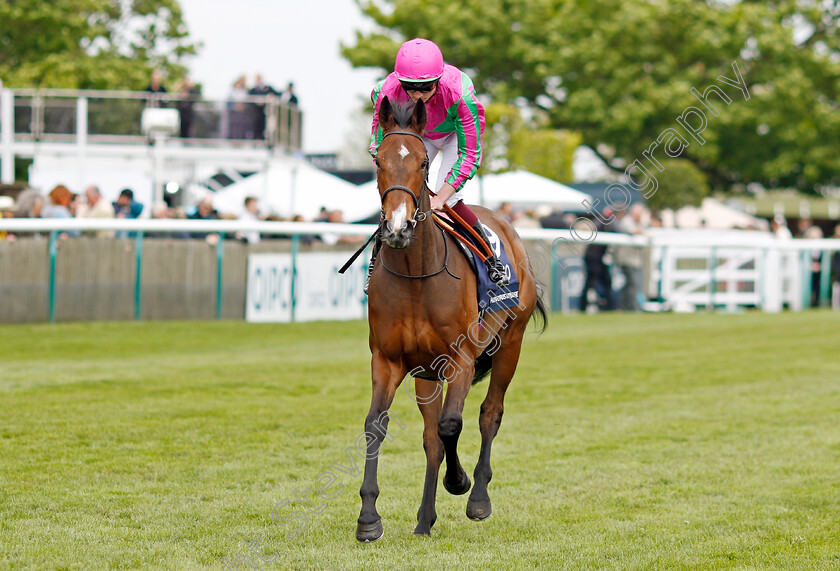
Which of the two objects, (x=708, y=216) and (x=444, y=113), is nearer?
(x=444, y=113)

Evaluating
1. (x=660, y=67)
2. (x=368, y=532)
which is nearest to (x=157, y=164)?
(x=368, y=532)

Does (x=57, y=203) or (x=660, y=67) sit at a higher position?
(x=660, y=67)

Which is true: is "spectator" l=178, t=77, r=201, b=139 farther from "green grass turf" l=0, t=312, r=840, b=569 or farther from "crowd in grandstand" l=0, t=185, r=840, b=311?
"green grass turf" l=0, t=312, r=840, b=569

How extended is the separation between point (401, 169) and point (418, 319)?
0.82 m

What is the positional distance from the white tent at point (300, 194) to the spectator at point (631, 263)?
4.65 meters

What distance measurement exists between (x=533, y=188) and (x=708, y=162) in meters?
20.2

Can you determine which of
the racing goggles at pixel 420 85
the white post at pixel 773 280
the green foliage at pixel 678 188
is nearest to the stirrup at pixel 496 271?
the racing goggles at pixel 420 85

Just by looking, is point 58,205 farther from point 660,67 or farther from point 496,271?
point 660,67

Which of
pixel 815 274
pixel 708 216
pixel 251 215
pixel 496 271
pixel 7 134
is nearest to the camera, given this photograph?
pixel 496 271

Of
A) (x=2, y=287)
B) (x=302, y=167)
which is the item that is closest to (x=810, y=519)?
(x=2, y=287)

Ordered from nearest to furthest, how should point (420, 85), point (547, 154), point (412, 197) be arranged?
point (412, 197) → point (420, 85) → point (547, 154)

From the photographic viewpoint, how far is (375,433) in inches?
207

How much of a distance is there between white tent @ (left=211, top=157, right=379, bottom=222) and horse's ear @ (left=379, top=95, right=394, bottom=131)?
14.5 meters

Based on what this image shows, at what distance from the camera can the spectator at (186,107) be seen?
66.5 feet
